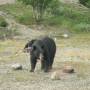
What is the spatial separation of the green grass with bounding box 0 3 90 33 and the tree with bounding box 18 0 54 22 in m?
0.39

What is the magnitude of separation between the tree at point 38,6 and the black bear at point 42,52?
21.6m

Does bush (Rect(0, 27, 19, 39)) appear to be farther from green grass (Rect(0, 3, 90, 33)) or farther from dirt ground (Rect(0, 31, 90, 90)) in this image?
green grass (Rect(0, 3, 90, 33))

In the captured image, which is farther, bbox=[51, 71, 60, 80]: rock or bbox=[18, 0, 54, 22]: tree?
bbox=[18, 0, 54, 22]: tree

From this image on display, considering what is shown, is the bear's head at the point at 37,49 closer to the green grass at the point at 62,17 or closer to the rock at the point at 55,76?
A: the rock at the point at 55,76

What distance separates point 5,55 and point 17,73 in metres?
6.78

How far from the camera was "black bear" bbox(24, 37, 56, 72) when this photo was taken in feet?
65.5

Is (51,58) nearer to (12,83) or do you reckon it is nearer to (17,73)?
(17,73)

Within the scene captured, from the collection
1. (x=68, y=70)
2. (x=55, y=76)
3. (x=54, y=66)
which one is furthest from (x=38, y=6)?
(x=55, y=76)

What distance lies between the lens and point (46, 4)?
4262 centimetres

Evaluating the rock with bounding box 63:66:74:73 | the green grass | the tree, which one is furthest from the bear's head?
the tree

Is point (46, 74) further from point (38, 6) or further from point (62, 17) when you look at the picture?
point (62, 17)

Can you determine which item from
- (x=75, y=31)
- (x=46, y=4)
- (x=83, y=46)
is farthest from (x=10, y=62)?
(x=46, y=4)

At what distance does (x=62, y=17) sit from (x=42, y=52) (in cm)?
2384

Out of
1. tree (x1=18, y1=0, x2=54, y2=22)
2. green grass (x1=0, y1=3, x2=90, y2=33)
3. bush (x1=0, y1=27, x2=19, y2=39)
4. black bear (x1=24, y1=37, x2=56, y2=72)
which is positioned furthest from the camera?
tree (x1=18, y1=0, x2=54, y2=22)
